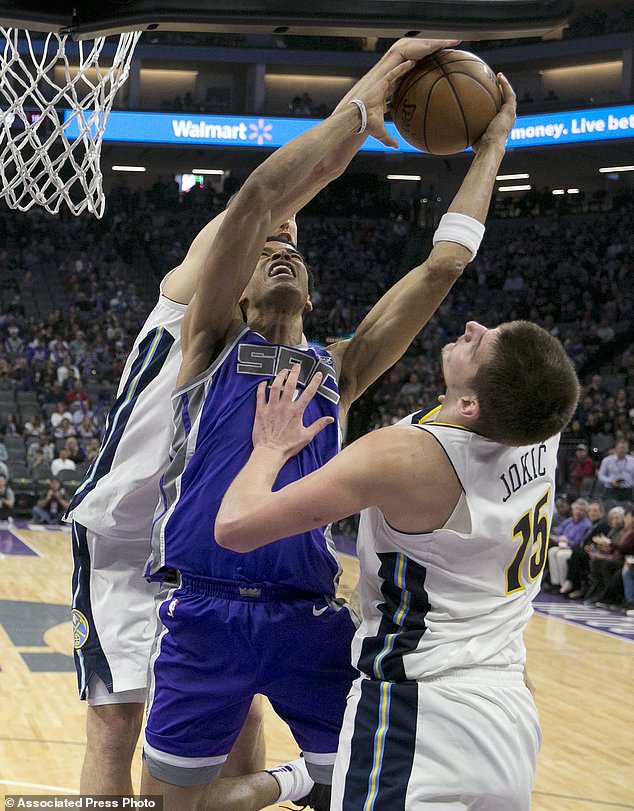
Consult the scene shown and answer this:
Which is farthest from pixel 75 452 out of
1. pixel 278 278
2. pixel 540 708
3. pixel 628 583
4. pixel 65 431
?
pixel 278 278

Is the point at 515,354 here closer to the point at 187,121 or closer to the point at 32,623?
the point at 32,623

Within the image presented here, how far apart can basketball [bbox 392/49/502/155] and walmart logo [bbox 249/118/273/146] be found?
58.8 feet

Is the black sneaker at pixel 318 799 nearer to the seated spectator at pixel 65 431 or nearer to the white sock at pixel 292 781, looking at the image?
the white sock at pixel 292 781

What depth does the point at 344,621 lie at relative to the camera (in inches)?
100.0

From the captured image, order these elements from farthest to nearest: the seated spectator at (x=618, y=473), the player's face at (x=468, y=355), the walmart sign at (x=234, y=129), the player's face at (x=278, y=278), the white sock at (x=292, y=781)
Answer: the walmart sign at (x=234, y=129) < the seated spectator at (x=618, y=473) < the white sock at (x=292, y=781) < the player's face at (x=278, y=278) < the player's face at (x=468, y=355)

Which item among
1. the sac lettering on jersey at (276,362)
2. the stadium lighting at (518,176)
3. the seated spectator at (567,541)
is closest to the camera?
the sac lettering on jersey at (276,362)

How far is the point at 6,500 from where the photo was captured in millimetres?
14305

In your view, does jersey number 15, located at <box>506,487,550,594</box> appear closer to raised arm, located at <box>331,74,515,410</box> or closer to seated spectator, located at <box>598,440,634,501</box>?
raised arm, located at <box>331,74,515,410</box>

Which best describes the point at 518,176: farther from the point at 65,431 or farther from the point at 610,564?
the point at 610,564

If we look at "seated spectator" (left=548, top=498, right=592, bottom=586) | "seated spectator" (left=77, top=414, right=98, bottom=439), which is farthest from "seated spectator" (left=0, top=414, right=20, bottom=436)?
"seated spectator" (left=548, top=498, right=592, bottom=586)

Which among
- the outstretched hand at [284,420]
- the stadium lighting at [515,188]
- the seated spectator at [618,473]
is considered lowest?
the seated spectator at [618,473]

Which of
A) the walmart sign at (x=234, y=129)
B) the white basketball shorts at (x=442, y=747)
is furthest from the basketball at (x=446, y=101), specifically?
the walmart sign at (x=234, y=129)

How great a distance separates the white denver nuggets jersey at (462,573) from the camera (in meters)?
2.10

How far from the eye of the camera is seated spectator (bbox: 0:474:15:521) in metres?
14.2
